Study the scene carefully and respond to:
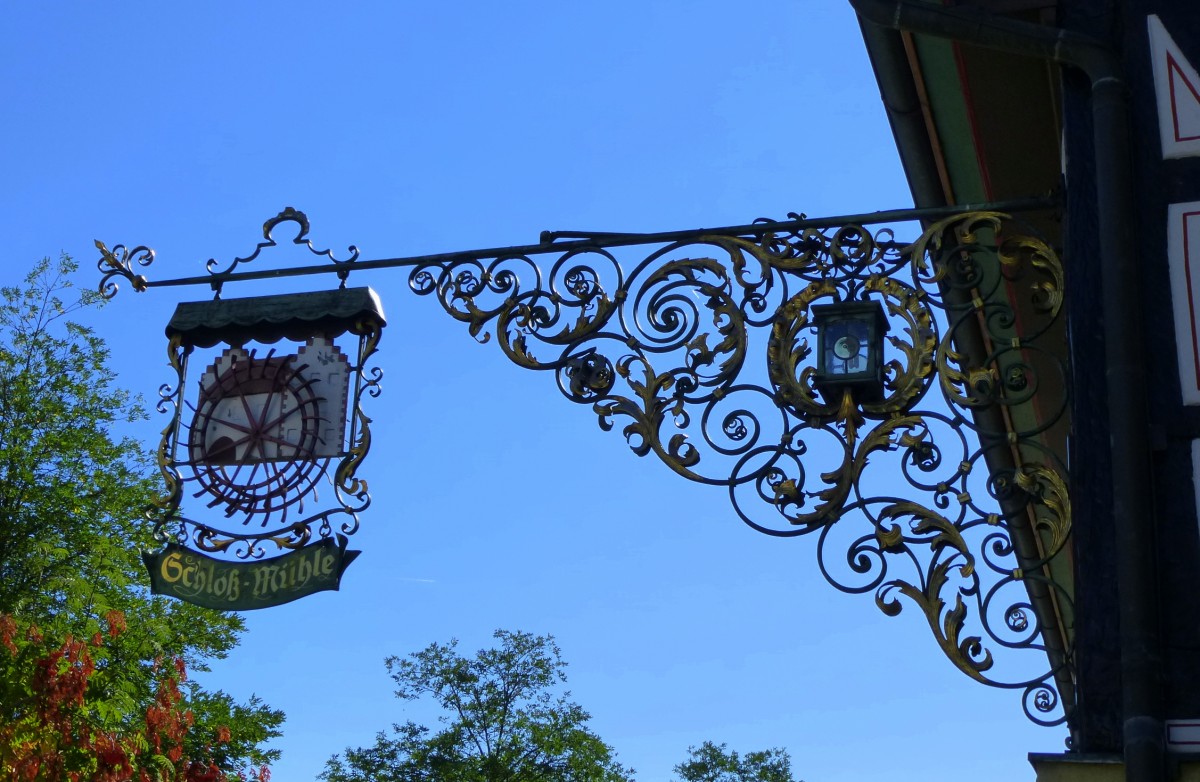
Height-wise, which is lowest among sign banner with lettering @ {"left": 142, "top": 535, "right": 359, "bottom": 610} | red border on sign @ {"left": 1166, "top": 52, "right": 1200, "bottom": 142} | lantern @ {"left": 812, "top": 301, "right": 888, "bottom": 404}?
sign banner with lettering @ {"left": 142, "top": 535, "right": 359, "bottom": 610}

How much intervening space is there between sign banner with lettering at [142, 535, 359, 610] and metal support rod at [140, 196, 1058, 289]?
1107 millimetres

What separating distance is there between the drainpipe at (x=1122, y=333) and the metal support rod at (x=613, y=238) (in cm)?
33

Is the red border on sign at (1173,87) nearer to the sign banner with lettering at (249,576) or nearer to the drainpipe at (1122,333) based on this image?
the drainpipe at (1122,333)

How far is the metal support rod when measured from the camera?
543cm

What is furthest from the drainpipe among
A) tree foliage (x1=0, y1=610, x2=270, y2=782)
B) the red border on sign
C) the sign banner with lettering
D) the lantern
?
tree foliage (x1=0, y1=610, x2=270, y2=782)

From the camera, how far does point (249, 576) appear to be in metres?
5.73

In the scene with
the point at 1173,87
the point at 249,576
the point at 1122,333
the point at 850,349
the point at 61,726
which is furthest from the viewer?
the point at 61,726

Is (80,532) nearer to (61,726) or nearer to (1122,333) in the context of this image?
(61,726)

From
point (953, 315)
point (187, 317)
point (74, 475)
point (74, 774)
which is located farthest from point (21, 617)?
point (953, 315)

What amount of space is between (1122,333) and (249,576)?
305cm

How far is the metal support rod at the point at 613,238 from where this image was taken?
5.43 m

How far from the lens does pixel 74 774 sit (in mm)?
10969

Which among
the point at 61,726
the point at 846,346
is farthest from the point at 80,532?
the point at 846,346

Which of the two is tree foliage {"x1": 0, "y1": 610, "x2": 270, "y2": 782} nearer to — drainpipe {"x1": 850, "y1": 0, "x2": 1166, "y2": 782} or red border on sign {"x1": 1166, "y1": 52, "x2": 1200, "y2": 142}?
drainpipe {"x1": 850, "y1": 0, "x2": 1166, "y2": 782}
